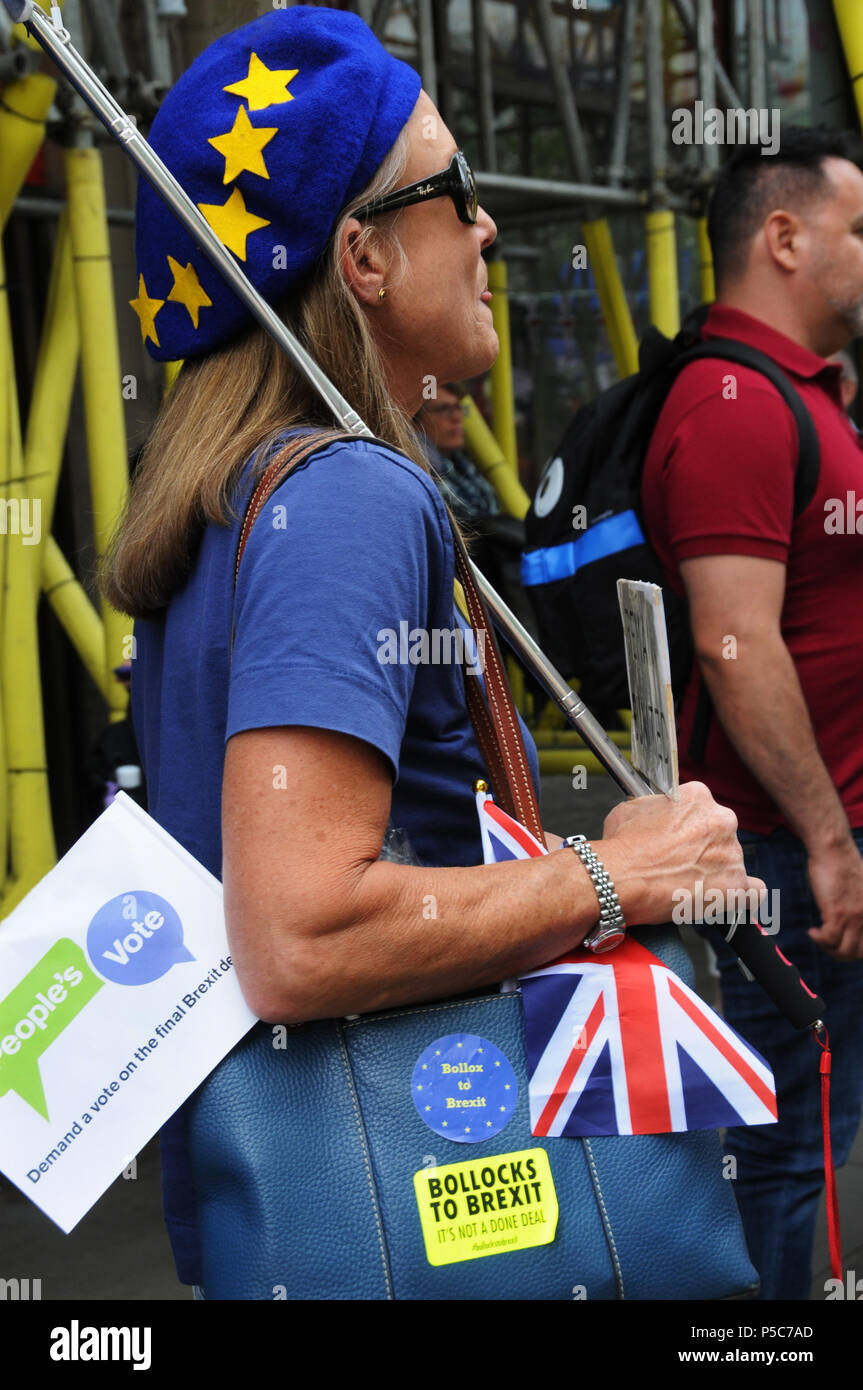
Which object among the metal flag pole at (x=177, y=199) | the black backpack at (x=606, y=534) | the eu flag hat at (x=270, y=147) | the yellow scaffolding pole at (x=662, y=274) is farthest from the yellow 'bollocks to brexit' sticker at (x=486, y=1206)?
the yellow scaffolding pole at (x=662, y=274)

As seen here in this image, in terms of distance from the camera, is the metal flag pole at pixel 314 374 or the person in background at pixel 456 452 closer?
the metal flag pole at pixel 314 374

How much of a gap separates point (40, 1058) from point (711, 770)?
5.52ft

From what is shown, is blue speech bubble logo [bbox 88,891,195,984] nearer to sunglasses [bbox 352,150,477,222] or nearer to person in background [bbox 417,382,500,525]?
sunglasses [bbox 352,150,477,222]

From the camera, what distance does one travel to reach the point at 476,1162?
133cm

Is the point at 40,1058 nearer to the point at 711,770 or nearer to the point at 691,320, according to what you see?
the point at 711,770

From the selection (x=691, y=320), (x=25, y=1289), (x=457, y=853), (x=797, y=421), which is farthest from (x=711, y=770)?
(x=25, y=1289)

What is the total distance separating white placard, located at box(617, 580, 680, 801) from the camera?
148 cm

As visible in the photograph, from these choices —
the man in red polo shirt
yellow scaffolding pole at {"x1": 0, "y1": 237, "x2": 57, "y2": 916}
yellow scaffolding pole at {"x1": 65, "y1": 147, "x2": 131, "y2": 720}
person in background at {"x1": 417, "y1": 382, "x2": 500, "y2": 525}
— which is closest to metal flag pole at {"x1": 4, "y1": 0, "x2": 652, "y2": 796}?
the man in red polo shirt

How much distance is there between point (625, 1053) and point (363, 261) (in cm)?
84

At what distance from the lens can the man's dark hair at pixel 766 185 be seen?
115 inches

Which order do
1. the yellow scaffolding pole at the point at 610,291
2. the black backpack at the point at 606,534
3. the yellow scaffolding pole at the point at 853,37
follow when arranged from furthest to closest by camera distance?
1. the yellow scaffolding pole at the point at 610,291
2. the yellow scaffolding pole at the point at 853,37
3. the black backpack at the point at 606,534

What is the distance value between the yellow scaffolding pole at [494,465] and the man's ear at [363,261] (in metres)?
4.30

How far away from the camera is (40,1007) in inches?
54.3

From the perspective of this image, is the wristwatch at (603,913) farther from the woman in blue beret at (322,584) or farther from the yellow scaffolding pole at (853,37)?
the yellow scaffolding pole at (853,37)
